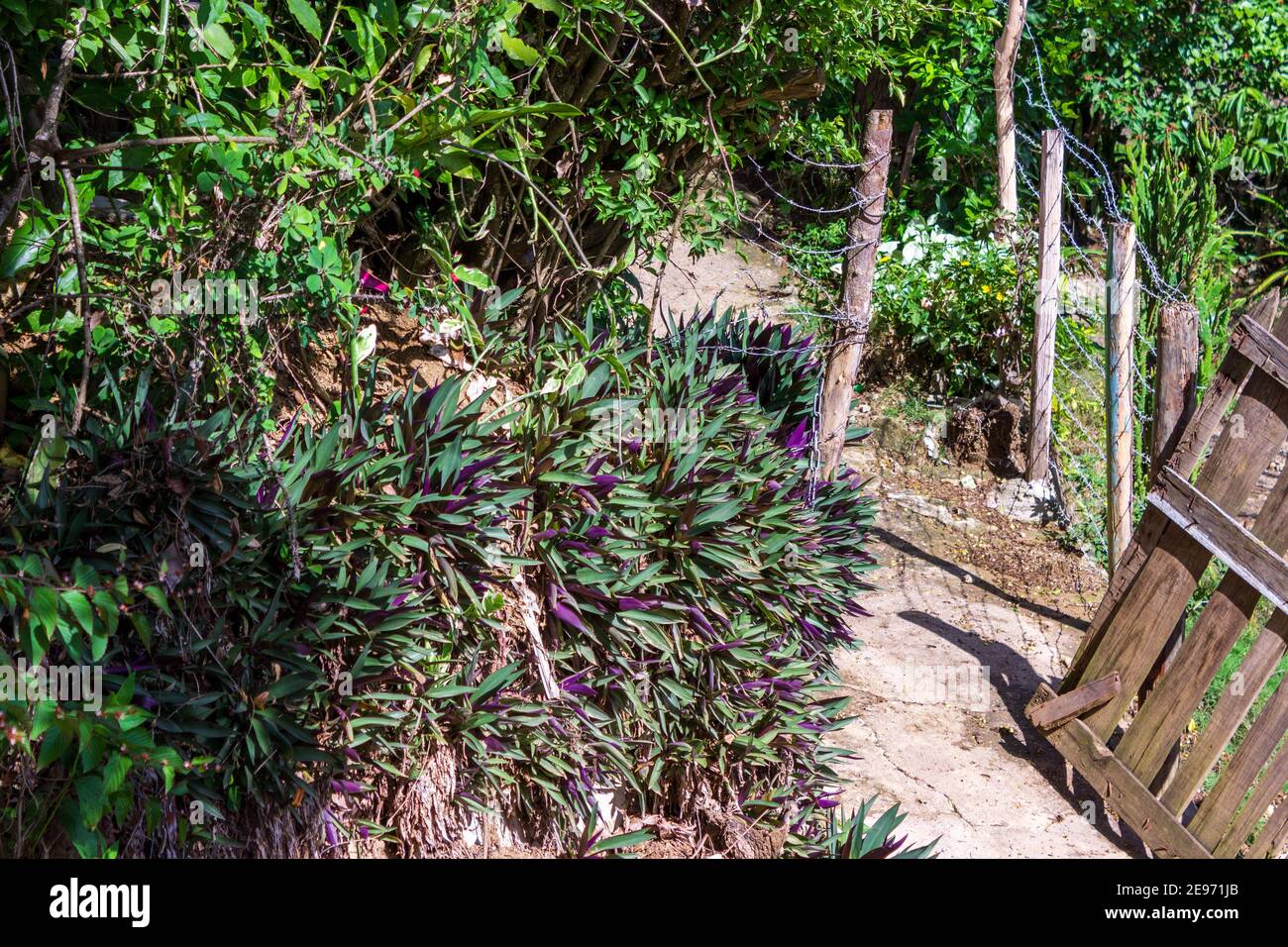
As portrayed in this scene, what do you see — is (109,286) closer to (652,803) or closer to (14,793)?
(14,793)

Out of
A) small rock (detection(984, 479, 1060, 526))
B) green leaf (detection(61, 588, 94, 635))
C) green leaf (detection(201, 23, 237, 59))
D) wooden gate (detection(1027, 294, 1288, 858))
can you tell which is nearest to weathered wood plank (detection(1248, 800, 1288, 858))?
wooden gate (detection(1027, 294, 1288, 858))

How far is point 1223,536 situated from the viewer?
12.7 feet

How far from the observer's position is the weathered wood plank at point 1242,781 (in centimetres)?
375

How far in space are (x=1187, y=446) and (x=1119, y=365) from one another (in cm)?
107

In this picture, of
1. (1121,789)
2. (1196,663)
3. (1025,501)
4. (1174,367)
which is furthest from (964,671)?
(1025,501)

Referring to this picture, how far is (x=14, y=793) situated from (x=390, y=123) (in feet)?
6.48

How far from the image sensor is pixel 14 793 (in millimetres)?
2438

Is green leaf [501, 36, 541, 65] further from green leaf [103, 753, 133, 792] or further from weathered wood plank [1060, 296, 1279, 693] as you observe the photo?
weathered wood plank [1060, 296, 1279, 693]

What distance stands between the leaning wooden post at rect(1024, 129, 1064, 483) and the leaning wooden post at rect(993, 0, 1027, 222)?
1.67 m

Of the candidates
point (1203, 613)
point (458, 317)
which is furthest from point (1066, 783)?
point (458, 317)

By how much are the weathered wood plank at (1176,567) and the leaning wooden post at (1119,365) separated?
841 millimetres

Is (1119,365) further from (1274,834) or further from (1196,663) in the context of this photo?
(1274,834)

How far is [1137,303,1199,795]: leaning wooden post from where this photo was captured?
4211 millimetres

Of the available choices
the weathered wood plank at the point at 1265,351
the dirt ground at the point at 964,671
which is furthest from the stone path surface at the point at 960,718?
the weathered wood plank at the point at 1265,351
